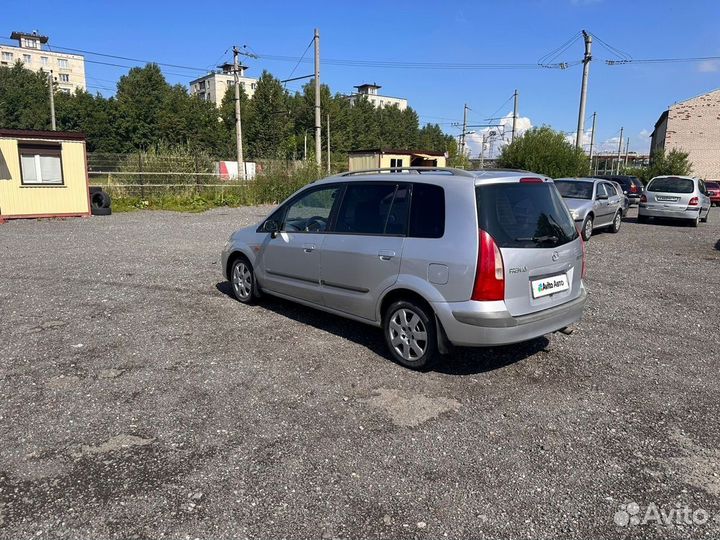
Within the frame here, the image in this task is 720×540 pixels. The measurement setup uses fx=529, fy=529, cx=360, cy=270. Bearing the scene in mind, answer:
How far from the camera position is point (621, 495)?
3.01 m

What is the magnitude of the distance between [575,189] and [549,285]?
1152 cm

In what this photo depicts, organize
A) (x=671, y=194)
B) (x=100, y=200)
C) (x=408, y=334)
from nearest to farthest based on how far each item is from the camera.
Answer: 1. (x=408, y=334)
2. (x=671, y=194)
3. (x=100, y=200)

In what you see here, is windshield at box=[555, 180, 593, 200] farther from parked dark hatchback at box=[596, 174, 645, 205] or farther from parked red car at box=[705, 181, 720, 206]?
parked red car at box=[705, 181, 720, 206]

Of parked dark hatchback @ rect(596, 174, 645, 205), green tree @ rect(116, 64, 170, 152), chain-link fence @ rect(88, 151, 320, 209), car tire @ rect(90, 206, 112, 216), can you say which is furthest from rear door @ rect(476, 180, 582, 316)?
green tree @ rect(116, 64, 170, 152)

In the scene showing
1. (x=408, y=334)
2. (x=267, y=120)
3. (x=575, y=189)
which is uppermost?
(x=267, y=120)

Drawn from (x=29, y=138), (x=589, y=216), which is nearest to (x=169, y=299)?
(x=589, y=216)

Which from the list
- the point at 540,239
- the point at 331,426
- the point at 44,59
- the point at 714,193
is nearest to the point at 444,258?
the point at 540,239

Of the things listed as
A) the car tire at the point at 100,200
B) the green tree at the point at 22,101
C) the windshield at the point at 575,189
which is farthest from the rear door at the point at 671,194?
the green tree at the point at 22,101

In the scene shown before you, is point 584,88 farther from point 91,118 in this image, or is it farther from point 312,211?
point 91,118

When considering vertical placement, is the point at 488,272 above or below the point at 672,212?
above

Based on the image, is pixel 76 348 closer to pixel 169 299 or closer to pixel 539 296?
pixel 169 299

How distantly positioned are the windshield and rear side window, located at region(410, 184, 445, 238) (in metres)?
11.1

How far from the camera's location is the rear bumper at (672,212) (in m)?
17.5

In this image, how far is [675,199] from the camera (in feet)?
58.2
